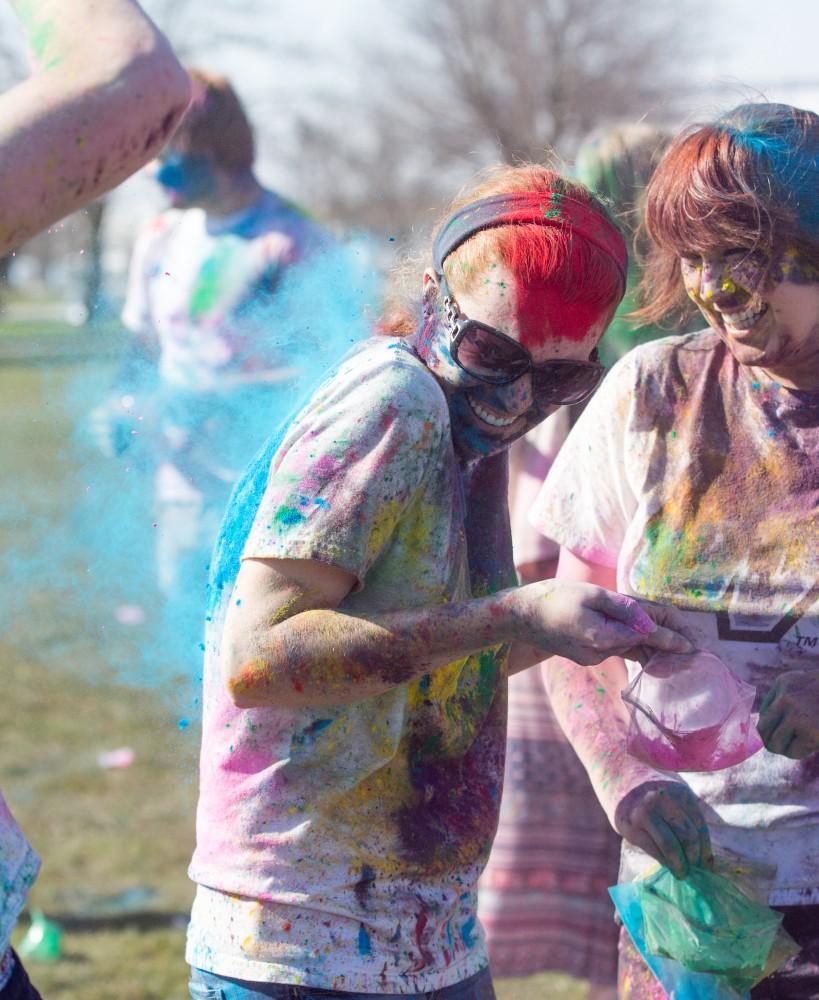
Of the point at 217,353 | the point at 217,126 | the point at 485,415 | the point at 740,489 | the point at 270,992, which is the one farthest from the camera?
the point at 217,126

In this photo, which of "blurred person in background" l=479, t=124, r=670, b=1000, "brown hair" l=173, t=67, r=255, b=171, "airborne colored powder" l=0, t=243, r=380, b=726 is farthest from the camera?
"brown hair" l=173, t=67, r=255, b=171

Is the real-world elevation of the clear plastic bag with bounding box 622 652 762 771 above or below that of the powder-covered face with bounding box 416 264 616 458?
below

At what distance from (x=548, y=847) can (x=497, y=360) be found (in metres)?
1.87

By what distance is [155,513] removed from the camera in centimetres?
227

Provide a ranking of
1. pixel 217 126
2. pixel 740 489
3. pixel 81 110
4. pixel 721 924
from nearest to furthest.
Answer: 1. pixel 81 110
2. pixel 721 924
3. pixel 740 489
4. pixel 217 126

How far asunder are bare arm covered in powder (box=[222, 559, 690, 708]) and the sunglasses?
31 cm

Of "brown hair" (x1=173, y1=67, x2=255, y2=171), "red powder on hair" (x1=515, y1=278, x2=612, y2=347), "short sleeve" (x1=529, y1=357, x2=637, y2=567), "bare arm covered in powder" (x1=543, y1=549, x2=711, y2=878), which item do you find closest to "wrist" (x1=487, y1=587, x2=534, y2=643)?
"bare arm covered in powder" (x1=543, y1=549, x2=711, y2=878)

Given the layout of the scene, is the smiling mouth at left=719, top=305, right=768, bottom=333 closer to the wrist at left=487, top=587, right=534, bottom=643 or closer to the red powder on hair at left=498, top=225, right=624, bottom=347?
the red powder on hair at left=498, top=225, right=624, bottom=347

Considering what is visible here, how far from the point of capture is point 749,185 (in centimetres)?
204

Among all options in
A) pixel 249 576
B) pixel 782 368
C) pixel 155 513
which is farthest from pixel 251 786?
pixel 782 368

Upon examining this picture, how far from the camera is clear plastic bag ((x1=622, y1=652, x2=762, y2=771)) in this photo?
1916 millimetres

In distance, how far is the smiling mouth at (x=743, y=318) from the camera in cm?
208

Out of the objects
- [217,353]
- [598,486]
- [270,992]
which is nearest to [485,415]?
[598,486]

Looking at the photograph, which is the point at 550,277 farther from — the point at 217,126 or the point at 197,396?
the point at 217,126
